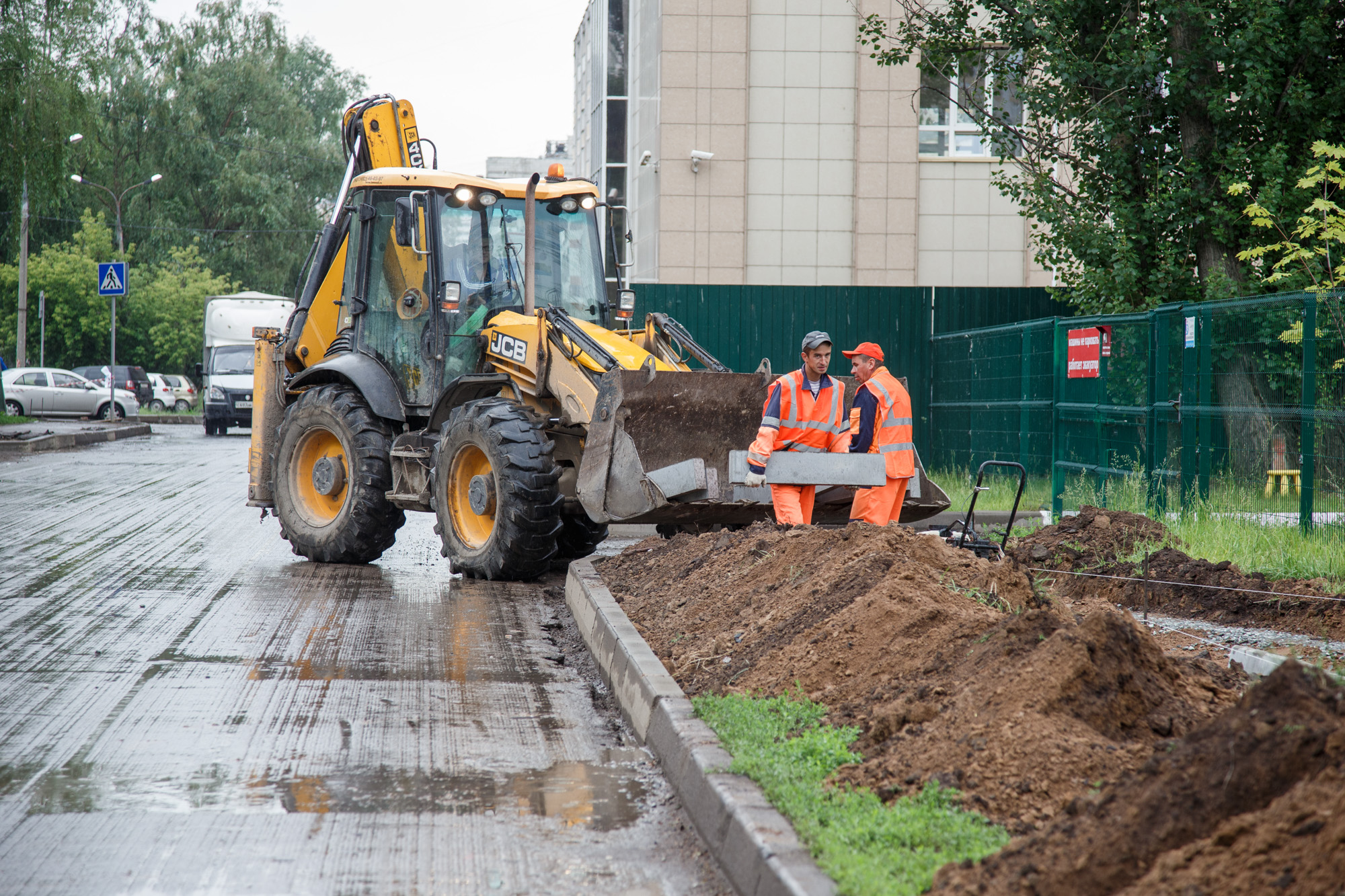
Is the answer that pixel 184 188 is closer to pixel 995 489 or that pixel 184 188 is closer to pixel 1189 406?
pixel 995 489

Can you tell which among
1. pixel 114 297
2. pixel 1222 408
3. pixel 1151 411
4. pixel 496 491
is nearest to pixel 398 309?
pixel 496 491

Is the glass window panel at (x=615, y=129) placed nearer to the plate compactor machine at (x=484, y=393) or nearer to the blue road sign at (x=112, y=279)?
the blue road sign at (x=112, y=279)

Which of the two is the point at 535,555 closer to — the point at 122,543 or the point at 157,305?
the point at 122,543

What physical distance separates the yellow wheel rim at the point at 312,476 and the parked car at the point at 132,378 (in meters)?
35.6

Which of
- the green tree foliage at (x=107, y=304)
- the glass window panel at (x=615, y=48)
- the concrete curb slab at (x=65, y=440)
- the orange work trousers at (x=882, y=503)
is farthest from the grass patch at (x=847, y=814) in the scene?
the green tree foliage at (x=107, y=304)

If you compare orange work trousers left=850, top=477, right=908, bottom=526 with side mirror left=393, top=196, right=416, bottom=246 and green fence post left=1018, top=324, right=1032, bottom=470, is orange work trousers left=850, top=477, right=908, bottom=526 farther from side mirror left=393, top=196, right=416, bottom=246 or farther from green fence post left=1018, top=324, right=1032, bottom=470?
green fence post left=1018, top=324, right=1032, bottom=470

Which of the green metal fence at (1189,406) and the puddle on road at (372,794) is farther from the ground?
the green metal fence at (1189,406)

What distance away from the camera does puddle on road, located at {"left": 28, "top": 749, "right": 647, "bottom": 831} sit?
15.7 feet

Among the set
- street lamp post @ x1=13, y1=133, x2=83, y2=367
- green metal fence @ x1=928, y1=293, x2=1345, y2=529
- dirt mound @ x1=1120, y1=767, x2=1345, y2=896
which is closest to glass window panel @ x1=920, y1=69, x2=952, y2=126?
green metal fence @ x1=928, y1=293, x2=1345, y2=529

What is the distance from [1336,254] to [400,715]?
12117 mm

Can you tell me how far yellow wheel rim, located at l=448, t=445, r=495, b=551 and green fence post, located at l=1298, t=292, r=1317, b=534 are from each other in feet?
20.2

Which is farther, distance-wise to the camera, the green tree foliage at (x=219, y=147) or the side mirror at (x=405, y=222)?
the green tree foliage at (x=219, y=147)

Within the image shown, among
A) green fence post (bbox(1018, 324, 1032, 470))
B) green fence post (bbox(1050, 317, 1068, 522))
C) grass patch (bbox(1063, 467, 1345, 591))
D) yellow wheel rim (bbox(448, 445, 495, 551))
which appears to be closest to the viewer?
grass patch (bbox(1063, 467, 1345, 591))

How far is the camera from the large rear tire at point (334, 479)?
1128cm
